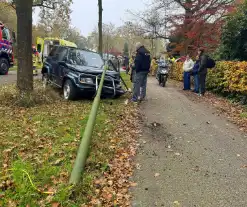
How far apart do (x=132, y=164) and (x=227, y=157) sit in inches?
70.4

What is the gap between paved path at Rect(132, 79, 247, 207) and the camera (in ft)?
12.0

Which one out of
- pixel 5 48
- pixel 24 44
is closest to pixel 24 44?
pixel 24 44

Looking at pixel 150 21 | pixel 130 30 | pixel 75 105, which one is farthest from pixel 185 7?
pixel 75 105

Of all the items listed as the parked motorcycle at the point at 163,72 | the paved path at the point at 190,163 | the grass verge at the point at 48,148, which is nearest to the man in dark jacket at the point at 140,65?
the grass verge at the point at 48,148

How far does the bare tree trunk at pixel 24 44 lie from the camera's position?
332 inches

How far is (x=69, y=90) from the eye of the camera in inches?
370

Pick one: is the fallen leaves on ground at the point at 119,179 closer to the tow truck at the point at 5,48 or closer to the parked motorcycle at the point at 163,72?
the parked motorcycle at the point at 163,72

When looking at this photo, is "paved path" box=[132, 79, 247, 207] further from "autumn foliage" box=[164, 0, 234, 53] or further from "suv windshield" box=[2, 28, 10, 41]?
"suv windshield" box=[2, 28, 10, 41]

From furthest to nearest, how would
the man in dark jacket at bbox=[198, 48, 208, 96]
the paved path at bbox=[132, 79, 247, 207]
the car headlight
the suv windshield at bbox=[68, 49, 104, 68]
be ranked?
the man in dark jacket at bbox=[198, 48, 208, 96] → the suv windshield at bbox=[68, 49, 104, 68] → the car headlight → the paved path at bbox=[132, 79, 247, 207]

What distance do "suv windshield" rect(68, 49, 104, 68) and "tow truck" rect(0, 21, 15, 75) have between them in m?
8.87

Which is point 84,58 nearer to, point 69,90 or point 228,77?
point 69,90

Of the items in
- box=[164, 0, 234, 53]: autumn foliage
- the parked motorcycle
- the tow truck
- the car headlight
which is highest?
box=[164, 0, 234, 53]: autumn foliage

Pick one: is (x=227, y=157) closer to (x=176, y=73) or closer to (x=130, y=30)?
(x=176, y=73)

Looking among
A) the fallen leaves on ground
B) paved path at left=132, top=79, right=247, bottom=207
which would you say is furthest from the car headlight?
the fallen leaves on ground
